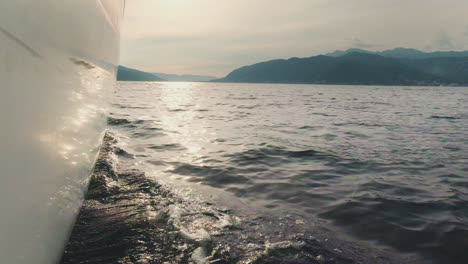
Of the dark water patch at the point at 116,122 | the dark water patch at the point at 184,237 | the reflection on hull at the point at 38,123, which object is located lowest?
the dark water patch at the point at 116,122

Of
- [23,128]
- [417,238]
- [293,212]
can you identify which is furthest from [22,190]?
[417,238]

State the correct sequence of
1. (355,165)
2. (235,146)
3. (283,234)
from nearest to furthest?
(283,234), (355,165), (235,146)

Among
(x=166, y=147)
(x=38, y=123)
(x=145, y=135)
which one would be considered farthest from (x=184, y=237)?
(x=145, y=135)

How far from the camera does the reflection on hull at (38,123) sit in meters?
1.28

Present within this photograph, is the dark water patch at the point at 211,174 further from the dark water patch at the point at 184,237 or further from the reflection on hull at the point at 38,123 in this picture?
the reflection on hull at the point at 38,123

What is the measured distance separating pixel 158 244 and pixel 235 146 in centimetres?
640

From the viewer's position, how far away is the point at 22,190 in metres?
1.49

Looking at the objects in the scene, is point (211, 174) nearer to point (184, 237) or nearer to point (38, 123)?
point (184, 237)

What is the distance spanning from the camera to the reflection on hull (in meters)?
1.28

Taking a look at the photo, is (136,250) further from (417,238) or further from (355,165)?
(355,165)

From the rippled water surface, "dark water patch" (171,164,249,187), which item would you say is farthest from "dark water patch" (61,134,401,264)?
"dark water patch" (171,164,249,187)

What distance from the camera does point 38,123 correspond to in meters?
1.66

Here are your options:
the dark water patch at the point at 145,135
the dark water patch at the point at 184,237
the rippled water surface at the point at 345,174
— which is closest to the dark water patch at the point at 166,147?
the rippled water surface at the point at 345,174

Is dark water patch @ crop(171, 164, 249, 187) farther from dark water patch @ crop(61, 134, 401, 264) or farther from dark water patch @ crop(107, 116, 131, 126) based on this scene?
dark water patch @ crop(107, 116, 131, 126)
